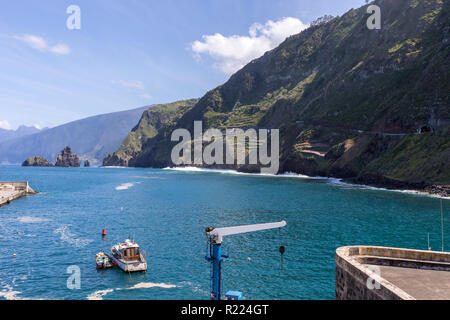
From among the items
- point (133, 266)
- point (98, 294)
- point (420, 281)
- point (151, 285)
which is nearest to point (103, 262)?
point (133, 266)

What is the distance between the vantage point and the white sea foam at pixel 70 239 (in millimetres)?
59312

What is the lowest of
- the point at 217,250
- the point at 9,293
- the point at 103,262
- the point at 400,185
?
the point at 9,293

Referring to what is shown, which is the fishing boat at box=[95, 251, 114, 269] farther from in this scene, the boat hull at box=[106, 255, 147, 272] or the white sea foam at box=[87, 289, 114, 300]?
the white sea foam at box=[87, 289, 114, 300]

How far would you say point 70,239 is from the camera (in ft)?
206

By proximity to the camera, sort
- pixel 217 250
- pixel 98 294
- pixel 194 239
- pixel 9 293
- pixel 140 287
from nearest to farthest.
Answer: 1. pixel 217 250
2. pixel 98 294
3. pixel 9 293
4. pixel 140 287
5. pixel 194 239

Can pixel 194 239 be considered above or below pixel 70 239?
above

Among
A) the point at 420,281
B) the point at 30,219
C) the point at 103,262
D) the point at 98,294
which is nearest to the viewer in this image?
the point at 420,281

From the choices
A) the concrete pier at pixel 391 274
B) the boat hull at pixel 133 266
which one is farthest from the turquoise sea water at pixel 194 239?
the concrete pier at pixel 391 274

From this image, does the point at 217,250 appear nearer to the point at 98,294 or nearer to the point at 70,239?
the point at 98,294

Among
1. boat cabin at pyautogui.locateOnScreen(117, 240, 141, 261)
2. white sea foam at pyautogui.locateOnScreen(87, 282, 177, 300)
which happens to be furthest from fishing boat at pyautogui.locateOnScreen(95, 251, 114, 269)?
white sea foam at pyautogui.locateOnScreen(87, 282, 177, 300)

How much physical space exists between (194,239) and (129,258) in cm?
1664

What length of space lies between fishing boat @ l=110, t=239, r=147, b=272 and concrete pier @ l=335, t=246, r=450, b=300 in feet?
88.3

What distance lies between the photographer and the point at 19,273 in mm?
44656
